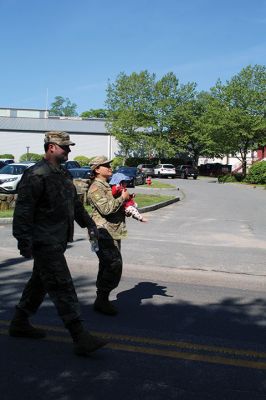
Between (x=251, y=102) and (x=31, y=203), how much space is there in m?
43.3

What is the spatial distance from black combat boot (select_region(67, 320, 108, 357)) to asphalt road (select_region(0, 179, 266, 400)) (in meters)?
0.10

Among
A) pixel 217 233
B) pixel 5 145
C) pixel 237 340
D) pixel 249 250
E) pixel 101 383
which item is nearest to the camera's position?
pixel 101 383

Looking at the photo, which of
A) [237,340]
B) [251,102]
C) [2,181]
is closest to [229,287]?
[237,340]

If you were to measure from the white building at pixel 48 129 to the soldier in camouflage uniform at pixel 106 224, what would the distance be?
66.0 m

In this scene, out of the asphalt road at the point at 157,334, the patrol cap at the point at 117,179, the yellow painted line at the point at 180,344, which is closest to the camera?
the asphalt road at the point at 157,334

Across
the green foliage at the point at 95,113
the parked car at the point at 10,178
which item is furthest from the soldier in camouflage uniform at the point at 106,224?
the green foliage at the point at 95,113

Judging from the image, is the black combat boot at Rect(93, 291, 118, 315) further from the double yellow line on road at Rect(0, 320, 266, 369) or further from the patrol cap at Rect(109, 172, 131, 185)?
the patrol cap at Rect(109, 172, 131, 185)

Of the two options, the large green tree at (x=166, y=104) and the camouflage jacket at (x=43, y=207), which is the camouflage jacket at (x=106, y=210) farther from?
the large green tree at (x=166, y=104)

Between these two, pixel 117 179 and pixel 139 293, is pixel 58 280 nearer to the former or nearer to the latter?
pixel 117 179

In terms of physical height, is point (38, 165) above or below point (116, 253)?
above

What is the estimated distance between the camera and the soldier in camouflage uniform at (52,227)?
→ 4211mm

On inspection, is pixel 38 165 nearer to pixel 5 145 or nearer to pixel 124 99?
pixel 124 99

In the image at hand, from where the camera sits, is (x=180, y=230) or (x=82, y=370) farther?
(x=180, y=230)

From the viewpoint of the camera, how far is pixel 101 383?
377cm
